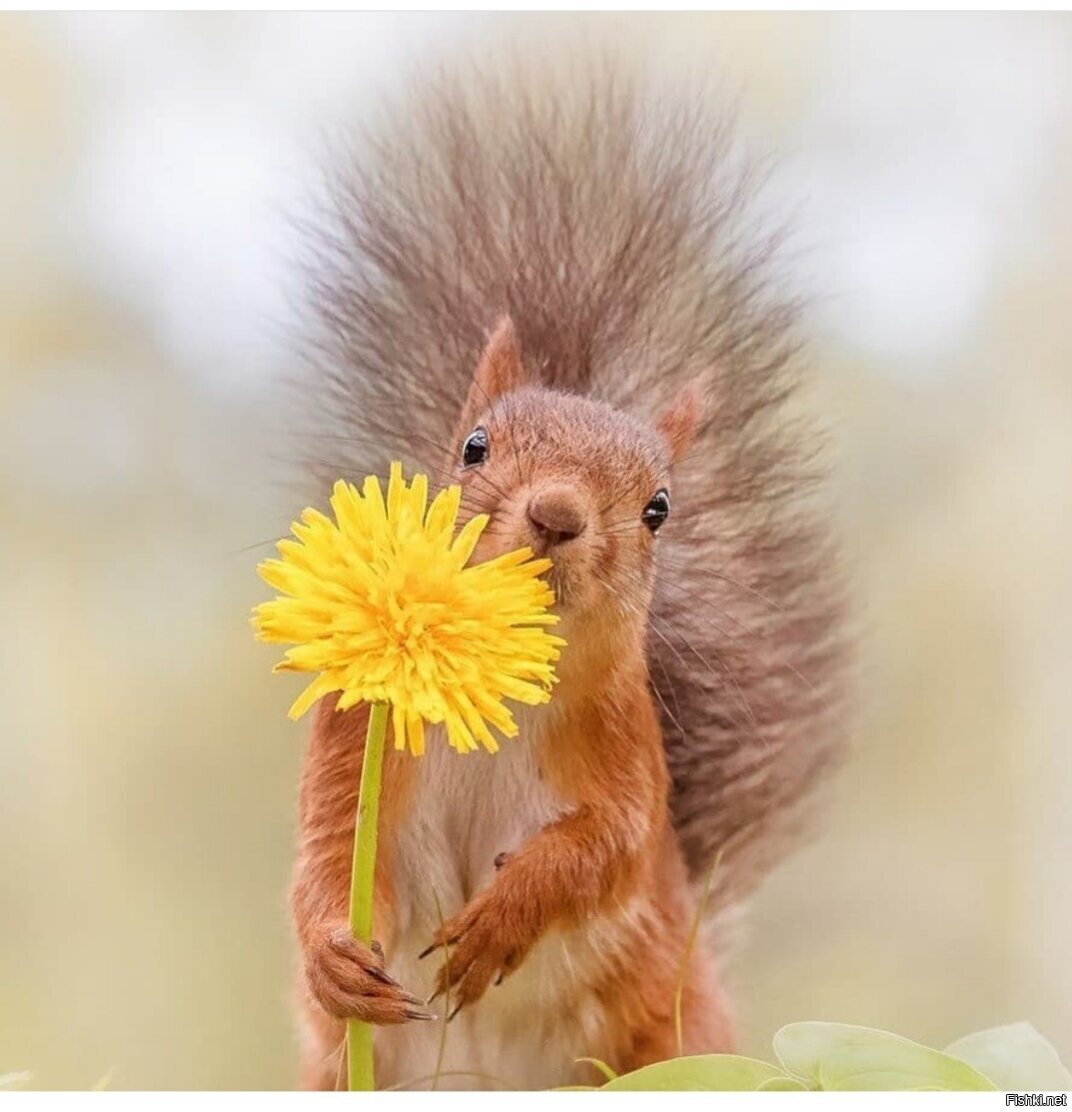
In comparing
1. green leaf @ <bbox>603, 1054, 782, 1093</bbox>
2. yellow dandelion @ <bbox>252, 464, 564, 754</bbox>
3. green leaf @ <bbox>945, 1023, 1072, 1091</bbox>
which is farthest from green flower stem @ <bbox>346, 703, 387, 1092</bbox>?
green leaf @ <bbox>945, 1023, 1072, 1091</bbox>

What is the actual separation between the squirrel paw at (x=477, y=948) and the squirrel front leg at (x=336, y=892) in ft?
0.13

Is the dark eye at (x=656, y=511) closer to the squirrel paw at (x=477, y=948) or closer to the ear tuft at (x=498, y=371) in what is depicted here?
the ear tuft at (x=498, y=371)

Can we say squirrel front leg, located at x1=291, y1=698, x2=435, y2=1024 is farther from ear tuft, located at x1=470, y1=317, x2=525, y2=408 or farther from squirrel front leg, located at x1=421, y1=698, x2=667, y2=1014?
ear tuft, located at x1=470, y1=317, x2=525, y2=408

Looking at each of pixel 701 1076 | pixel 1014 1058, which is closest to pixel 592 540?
pixel 701 1076

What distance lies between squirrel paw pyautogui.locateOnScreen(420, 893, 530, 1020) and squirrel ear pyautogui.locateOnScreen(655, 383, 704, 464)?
1.50 ft

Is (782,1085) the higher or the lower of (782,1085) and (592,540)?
the lower

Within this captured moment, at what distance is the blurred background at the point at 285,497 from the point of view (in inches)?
47.7

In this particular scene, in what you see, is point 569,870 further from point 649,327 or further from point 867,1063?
point 649,327

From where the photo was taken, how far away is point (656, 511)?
1.11 meters

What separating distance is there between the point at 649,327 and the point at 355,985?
68 centimetres

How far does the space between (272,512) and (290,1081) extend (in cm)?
57

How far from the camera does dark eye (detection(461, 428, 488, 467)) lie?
3.65ft

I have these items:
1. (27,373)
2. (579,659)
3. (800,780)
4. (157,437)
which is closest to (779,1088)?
(800,780)

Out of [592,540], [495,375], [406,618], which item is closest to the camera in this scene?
[406,618]
